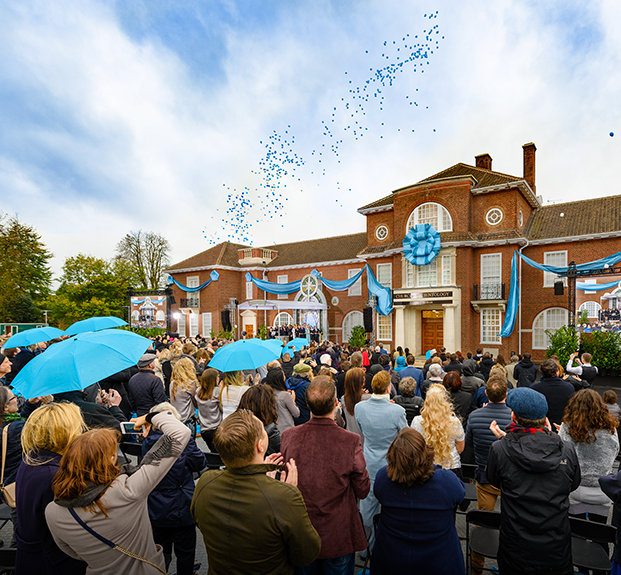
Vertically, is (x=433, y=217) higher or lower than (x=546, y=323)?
higher

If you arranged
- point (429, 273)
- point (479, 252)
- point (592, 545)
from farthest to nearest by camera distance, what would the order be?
1. point (429, 273)
2. point (479, 252)
3. point (592, 545)

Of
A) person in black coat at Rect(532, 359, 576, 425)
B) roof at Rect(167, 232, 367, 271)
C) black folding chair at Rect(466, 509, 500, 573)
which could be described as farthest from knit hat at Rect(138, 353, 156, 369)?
roof at Rect(167, 232, 367, 271)

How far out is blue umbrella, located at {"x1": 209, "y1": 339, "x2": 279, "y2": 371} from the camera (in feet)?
15.6

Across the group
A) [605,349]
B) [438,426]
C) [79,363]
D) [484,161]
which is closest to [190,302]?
[484,161]

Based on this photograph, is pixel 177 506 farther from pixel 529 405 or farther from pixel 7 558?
pixel 529 405

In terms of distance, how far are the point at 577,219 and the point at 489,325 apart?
736 cm

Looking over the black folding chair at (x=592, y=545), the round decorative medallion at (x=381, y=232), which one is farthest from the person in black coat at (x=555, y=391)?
the round decorative medallion at (x=381, y=232)

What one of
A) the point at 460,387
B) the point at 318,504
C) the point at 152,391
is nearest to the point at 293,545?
the point at 318,504

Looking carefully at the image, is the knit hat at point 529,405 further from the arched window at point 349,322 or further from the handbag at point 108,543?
the arched window at point 349,322

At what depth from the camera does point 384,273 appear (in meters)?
23.3

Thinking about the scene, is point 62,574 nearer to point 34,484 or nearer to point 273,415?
point 34,484

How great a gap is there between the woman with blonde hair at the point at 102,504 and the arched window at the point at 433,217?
66.9 feet

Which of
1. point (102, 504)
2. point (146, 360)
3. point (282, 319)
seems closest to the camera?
point (102, 504)

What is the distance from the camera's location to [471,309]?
19.8 metres
